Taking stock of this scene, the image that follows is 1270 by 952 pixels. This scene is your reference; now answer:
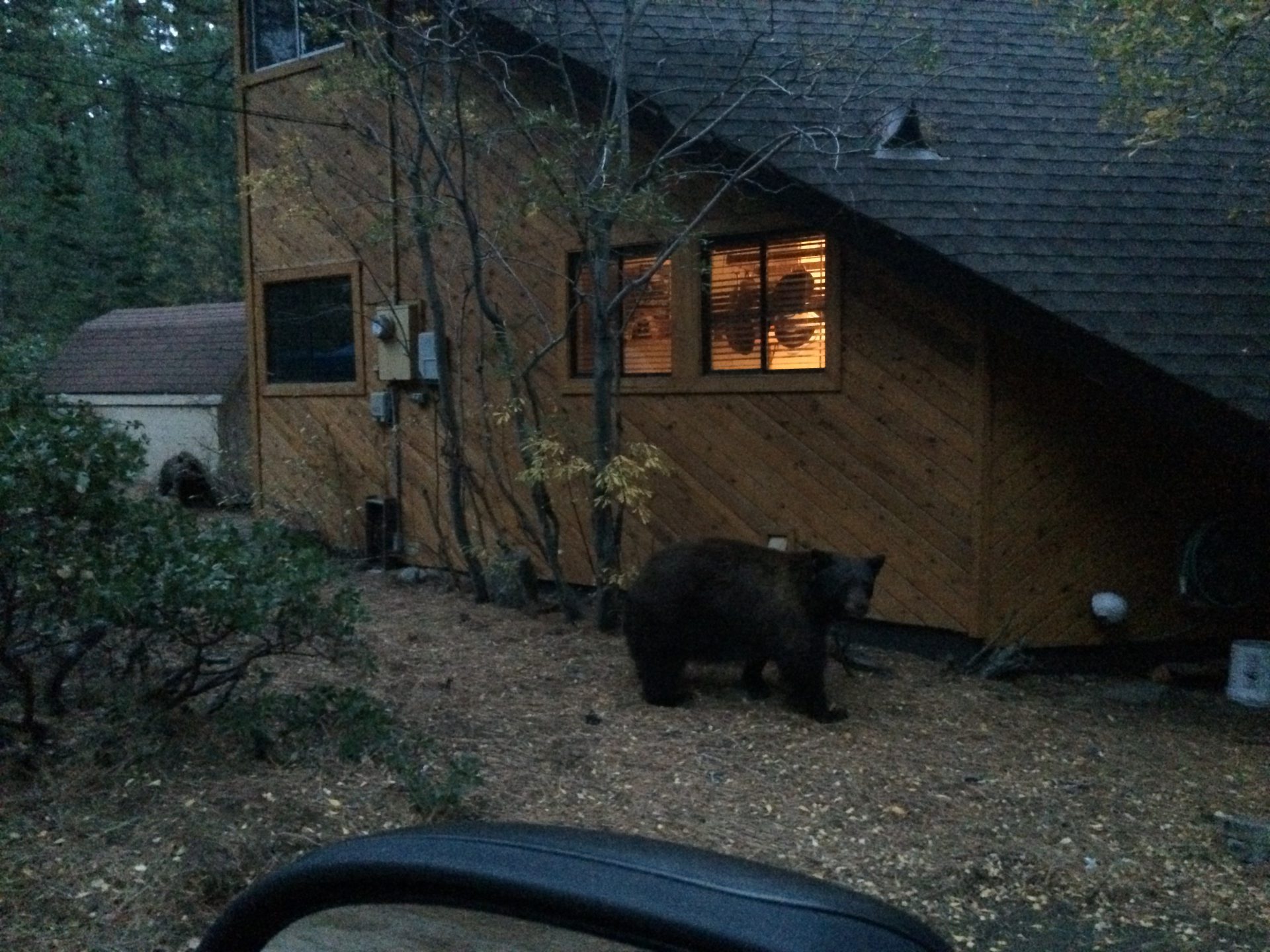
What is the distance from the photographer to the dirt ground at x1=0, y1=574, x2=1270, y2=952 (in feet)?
17.1

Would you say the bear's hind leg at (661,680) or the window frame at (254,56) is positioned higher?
the window frame at (254,56)

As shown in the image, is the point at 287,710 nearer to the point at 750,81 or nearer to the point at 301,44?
the point at 750,81

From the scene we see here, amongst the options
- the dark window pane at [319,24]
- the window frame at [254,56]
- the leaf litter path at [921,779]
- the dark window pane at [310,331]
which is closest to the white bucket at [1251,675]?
the leaf litter path at [921,779]

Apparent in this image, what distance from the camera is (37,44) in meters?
20.5

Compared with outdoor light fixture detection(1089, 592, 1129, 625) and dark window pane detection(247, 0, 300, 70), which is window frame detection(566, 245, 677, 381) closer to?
outdoor light fixture detection(1089, 592, 1129, 625)

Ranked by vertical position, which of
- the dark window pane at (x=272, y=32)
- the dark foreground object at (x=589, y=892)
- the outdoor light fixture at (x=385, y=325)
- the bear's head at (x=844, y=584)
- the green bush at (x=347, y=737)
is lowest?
the green bush at (x=347, y=737)

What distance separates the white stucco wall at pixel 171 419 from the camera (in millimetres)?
19516

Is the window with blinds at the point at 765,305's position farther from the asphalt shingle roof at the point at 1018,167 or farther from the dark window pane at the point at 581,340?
the dark window pane at the point at 581,340

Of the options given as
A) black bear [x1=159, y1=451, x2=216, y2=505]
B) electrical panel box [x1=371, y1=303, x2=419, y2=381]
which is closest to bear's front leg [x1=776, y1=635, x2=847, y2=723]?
electrical panel box [x1=371, y1=303, x2=419, y2=381]

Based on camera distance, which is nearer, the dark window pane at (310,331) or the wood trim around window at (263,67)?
the wood trim around window at (263,67)

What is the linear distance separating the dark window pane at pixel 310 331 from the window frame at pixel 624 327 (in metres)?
3.11

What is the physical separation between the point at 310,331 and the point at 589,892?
12926 millimetres

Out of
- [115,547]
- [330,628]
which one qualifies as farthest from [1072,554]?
[115,547]

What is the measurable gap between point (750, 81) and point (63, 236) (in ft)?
73.5
